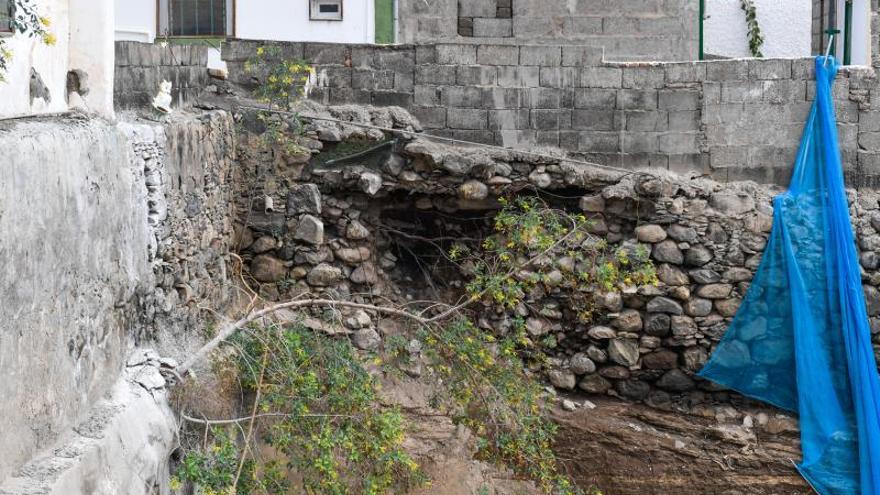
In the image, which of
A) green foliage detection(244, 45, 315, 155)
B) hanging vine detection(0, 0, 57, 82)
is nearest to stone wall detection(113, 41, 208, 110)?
green foliage detection(244, 45, 315, 155)

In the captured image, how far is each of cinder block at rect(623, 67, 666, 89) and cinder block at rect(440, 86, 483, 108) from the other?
3.58ft

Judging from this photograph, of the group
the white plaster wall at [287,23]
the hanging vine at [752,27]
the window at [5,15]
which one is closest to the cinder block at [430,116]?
the white plaster wall at [287,23]

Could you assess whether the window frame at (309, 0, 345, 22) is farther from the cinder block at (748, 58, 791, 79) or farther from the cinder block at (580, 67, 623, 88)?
the cinder block at (748, 58, 791, 79)

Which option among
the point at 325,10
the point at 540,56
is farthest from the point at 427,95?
the point at 325,10

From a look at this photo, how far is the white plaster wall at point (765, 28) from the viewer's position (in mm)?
16625

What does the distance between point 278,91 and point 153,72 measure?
2267 millimetres

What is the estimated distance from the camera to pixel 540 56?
33.8 feet

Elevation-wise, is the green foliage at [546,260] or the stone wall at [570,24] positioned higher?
the stone wall at [570,24]

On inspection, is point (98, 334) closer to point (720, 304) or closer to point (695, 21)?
point (720, 304)

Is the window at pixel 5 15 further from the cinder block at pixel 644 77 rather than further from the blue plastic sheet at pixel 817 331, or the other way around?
the blue plastic sheet at pixel 817 331

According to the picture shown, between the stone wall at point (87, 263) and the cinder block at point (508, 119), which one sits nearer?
the stone wall at point (87, 263)

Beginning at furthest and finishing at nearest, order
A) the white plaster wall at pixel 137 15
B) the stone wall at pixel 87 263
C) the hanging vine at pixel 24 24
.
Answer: the white plaster wall at pixel 137 15 → the hanging vine at pixel 24 24 → the stone wall at pixel 87 263

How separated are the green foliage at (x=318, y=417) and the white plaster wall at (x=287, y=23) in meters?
6.55

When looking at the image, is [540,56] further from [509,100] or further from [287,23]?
[287,23]
